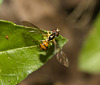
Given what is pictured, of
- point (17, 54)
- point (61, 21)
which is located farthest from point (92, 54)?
point (17, 54)

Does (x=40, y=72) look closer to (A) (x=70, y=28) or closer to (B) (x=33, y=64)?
(A) (x=70, y=28)

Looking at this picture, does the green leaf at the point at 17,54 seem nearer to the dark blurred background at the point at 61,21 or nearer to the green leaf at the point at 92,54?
the green leaf at the point at 92,54

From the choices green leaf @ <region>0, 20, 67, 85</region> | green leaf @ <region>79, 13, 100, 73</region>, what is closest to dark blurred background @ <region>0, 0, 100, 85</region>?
green leaf @ <region>79, 13, 100, 73</region>

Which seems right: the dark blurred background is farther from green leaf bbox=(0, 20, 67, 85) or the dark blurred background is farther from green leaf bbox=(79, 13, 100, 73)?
green leaf bbox=(0, 20, 67, 85)

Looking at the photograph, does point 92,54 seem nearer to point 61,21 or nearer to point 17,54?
point 61,21

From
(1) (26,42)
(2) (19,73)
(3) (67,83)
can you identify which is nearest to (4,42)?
(1) (26,42)
